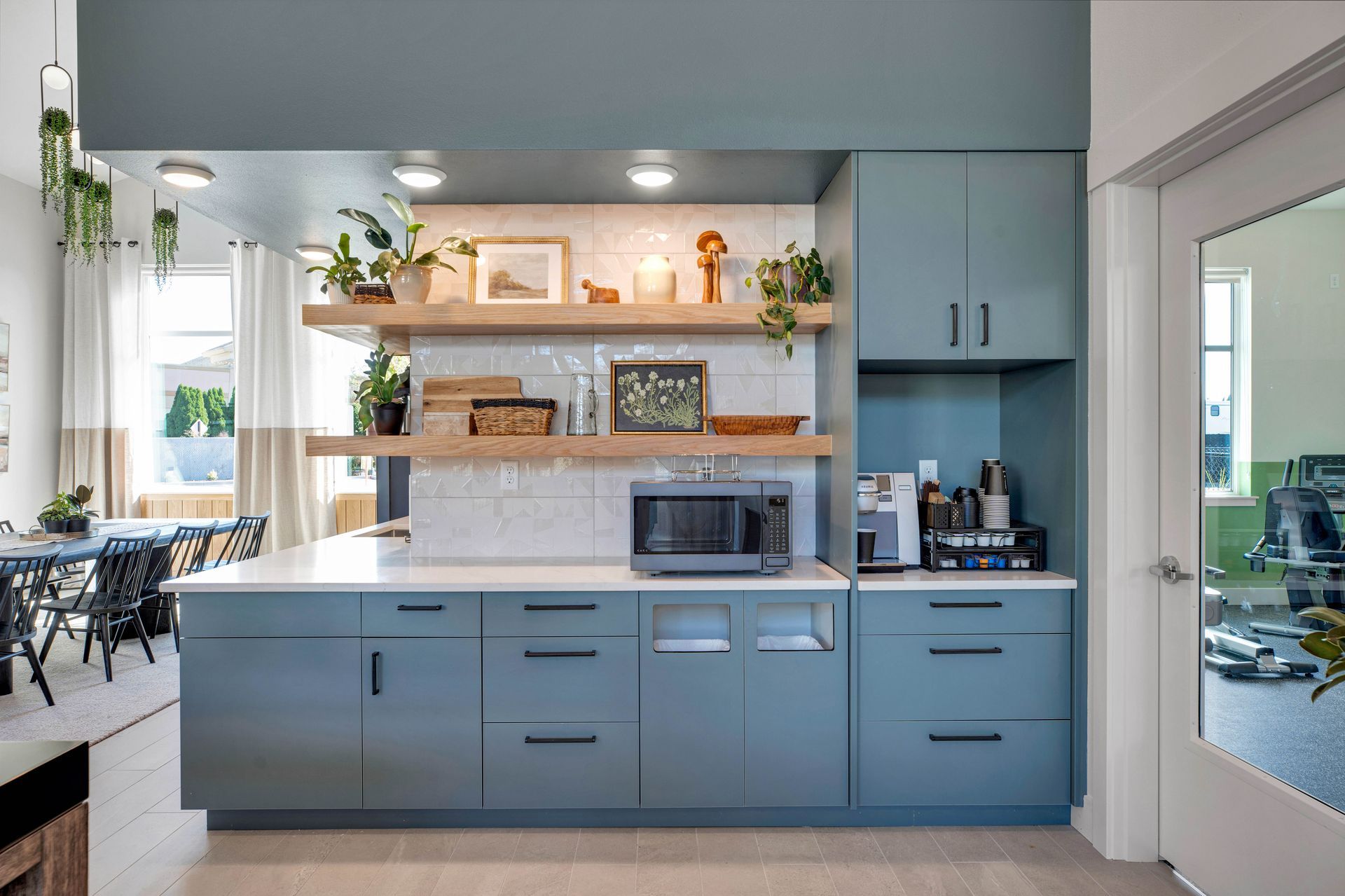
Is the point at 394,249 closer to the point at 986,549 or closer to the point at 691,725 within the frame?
the point at 691,725

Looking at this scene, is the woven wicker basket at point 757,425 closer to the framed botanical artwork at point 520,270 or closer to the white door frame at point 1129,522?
the framed botanical artwork at point 520,270

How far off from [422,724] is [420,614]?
37 centimetres

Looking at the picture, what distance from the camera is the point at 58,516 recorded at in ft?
14.7

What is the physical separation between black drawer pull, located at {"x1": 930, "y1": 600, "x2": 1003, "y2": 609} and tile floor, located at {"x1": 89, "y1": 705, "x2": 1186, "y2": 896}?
76cm

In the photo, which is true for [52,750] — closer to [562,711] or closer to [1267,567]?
[562,711]

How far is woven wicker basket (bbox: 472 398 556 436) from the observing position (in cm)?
275

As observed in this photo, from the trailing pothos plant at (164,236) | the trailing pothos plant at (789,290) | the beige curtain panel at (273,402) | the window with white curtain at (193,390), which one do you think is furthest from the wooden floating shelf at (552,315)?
the window with white curtain at (193,390)

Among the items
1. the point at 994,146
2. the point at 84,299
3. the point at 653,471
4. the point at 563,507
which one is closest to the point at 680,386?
the point at 653,471

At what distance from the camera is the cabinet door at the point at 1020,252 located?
2.47 meters

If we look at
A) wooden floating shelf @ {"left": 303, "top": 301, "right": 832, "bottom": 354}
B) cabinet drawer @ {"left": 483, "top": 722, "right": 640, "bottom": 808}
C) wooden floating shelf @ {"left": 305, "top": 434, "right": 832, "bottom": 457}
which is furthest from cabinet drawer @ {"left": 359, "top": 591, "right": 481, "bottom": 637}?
wooden floating shelf @ {"left": 303, "top": 301, "right": 832, "bottom": 354}

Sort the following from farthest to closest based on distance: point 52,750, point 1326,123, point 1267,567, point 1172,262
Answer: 1. point 1172,262
2. point 1267,567
3. point 1326,123
4. point 52,750

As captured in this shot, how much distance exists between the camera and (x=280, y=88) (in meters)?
2.42

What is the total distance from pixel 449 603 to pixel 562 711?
524 mm

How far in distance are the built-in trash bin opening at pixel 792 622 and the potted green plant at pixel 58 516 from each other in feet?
14.2
